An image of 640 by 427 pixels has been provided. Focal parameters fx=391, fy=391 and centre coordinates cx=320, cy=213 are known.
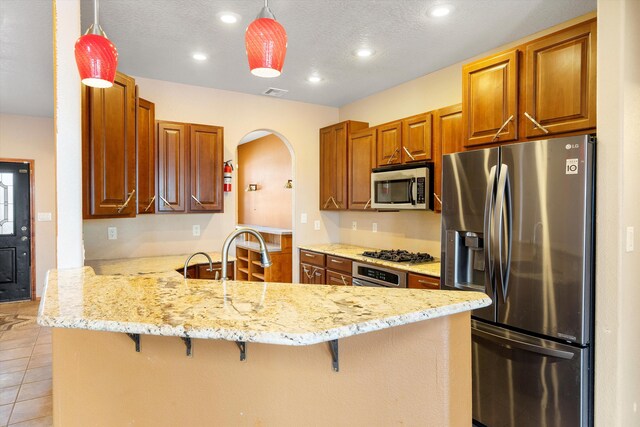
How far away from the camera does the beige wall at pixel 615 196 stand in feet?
6.31

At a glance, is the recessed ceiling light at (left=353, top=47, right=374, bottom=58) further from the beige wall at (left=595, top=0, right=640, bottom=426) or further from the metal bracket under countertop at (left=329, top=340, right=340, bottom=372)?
the metal bracket under countertop at (left=329, top=340, right=340, bottom=372)

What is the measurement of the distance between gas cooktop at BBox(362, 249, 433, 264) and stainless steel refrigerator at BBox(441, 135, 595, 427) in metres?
0.86

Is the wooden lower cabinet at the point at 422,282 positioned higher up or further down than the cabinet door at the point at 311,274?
higher up

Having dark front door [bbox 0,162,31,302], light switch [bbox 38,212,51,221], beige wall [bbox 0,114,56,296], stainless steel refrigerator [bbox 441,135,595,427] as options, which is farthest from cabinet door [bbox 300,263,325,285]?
dark front door [bbox 0,162,31,302]

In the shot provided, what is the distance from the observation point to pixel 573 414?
6.61 feet

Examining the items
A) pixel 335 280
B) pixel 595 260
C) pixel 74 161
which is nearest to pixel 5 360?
pixel 74 161

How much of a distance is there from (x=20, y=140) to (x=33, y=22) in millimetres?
3686

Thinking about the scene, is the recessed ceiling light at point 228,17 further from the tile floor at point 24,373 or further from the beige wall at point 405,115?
the tile floor at point 24,373

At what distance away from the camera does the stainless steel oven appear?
3236 mm

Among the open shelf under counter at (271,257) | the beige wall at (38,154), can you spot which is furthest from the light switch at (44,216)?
the open shelf under counter at (271,257)

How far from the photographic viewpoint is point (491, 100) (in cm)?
262

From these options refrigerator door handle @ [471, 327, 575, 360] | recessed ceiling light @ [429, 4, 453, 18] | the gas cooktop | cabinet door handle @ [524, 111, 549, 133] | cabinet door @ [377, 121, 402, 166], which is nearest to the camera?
refrigerator door handle @ [471, 327, 575, 360]

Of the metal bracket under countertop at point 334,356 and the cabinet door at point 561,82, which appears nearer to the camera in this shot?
the metal bracket under countertop at point 334,356

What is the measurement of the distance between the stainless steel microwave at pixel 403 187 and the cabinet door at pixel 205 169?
5.12 feet
